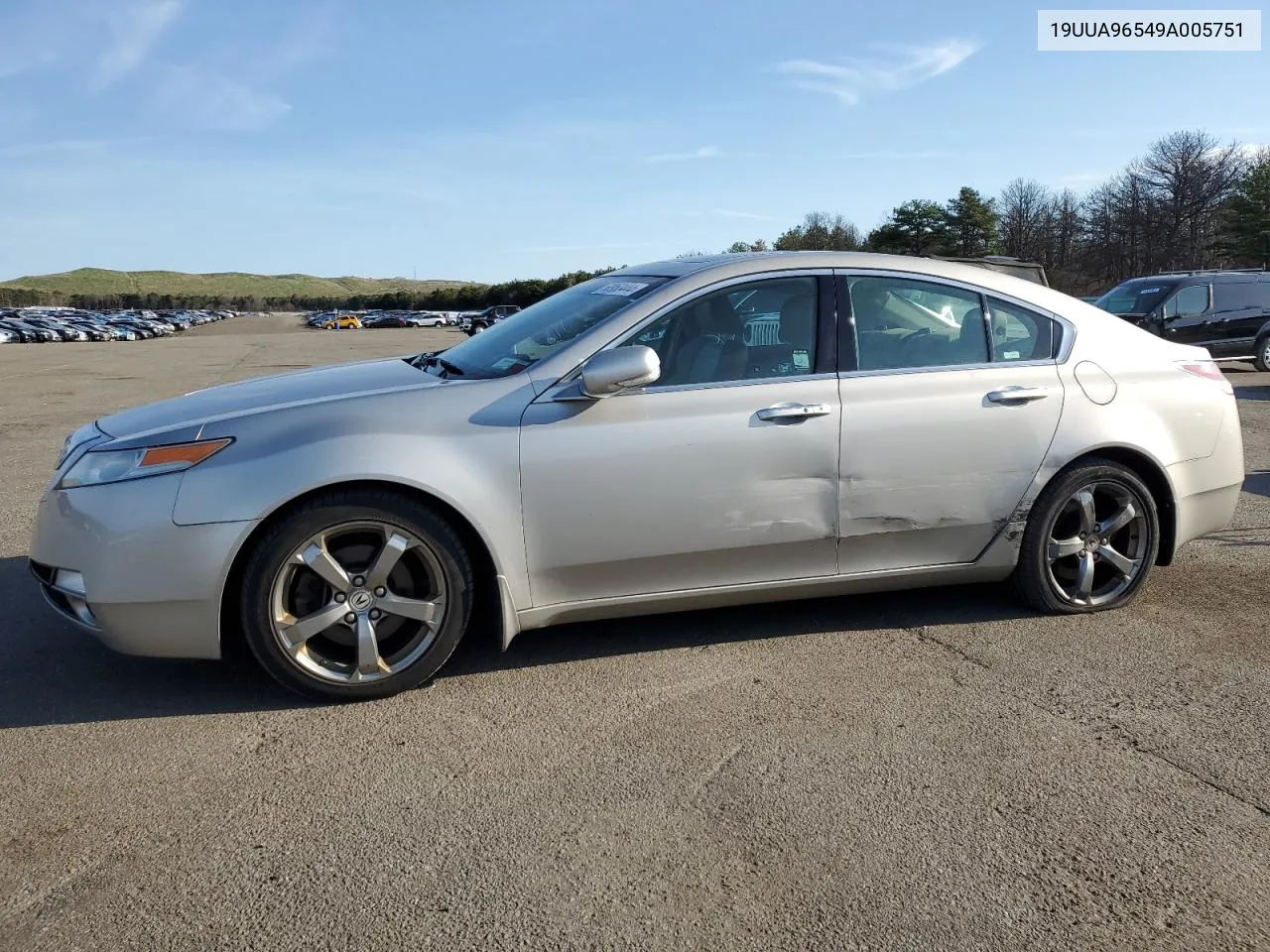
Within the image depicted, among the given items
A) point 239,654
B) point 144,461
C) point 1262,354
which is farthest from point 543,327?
point 1262,354

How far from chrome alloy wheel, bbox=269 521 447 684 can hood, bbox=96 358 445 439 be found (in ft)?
1.91

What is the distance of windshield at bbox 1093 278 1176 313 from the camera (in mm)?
16344

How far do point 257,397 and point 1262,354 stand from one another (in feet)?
57.4

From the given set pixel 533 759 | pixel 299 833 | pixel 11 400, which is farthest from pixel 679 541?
pixel 11 400

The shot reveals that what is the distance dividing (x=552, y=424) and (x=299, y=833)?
163cm

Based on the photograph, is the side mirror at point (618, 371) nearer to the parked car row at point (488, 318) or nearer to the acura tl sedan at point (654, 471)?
the acura tl sedan at point (654, 471)

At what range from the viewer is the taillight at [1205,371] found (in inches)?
184

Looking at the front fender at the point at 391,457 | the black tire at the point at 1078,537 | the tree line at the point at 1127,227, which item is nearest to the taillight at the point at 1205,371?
the black tire at the point at 1078,537

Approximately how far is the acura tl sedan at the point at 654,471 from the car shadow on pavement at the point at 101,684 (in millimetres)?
220

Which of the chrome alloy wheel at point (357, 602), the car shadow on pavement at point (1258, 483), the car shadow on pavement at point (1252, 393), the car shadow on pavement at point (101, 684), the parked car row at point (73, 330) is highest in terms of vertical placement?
the parked car row at point (73, 330)

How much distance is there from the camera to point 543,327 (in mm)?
4426

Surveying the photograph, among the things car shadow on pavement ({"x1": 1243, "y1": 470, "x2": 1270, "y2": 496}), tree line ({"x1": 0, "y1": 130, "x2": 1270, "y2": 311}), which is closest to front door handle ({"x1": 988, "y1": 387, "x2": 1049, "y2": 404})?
car shadow on pavement ({"x1": 1243, "y1": 470, "x2": 1270, "y2": 496})

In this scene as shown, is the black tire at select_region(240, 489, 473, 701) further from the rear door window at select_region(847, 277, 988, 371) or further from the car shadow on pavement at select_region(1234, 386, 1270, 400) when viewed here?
the car shadow on pavement at select_region(1234, 386, 1270, 400)

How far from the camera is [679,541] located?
12.8 ft
